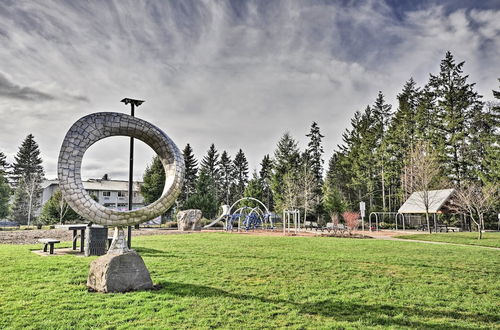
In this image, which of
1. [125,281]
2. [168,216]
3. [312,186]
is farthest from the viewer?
[168,216]

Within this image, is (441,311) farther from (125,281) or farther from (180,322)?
(125,281)

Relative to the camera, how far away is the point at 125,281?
271 inches

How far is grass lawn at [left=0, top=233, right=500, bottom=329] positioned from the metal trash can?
1.12 metres

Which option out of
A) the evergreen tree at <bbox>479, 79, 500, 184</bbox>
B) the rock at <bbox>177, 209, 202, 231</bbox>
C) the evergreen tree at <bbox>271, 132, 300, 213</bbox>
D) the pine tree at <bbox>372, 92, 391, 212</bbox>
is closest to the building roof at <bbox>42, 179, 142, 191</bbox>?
the evergreen tree at <bbox>271, 132, 300, 213</bbox>

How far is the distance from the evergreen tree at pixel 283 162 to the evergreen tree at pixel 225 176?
61.9ft

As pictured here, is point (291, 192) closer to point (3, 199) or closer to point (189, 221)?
point (189, 221)

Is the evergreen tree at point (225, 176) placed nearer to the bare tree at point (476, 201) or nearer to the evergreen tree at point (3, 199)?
the evergreen tree at point (3, 199)

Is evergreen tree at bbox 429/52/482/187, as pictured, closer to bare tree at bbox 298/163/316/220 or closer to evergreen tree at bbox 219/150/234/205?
bare tree at bbox 298/163/316/220

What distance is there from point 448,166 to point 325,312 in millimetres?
38901

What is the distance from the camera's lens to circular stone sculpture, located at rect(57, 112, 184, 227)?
704 centimetres

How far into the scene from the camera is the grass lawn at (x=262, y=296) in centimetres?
530

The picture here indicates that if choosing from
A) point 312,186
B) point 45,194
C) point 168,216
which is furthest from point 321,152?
point 45,194

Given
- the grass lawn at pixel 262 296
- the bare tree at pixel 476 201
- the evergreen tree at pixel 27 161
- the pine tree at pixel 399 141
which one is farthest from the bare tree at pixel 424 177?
the evergreen tree at pixel 27 161

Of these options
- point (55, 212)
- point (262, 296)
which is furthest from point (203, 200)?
point (262, 296)
